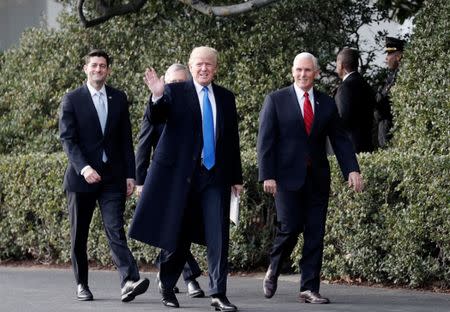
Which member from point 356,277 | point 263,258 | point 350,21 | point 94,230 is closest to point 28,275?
point 94,230

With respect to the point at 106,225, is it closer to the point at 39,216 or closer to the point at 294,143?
the point at 294,143

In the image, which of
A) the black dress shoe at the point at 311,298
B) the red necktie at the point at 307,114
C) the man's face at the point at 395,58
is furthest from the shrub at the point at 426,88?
the black dress shoe at the point at 311,298

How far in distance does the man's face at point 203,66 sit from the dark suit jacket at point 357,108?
3118 millimetres

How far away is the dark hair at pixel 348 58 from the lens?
1296 cm

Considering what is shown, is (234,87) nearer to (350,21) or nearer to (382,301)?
(350,21)

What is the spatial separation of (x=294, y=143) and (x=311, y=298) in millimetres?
1198

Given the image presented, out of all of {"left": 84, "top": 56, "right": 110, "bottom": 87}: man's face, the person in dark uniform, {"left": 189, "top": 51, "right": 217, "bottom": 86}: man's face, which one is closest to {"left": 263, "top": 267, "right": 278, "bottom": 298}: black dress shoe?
{"left": 189, "top": 51, "right": 217, "bottom": 86}: man's face

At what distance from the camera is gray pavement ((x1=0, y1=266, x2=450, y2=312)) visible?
10.1m

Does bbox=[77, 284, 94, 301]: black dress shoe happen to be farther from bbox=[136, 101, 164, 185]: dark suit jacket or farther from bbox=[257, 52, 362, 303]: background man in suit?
bbox=[257, 52, 362, 303]: background man in suit

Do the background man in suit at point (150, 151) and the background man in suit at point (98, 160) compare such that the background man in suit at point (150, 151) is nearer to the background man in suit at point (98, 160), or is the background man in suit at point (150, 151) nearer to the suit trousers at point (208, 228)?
the background man in suit at point (98, 160)

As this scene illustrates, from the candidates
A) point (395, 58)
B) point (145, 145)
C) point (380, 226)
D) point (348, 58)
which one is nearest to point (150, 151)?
point (145, 145)

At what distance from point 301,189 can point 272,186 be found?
23 centimetres

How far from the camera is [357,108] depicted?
13.0m

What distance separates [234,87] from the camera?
14391 mm
